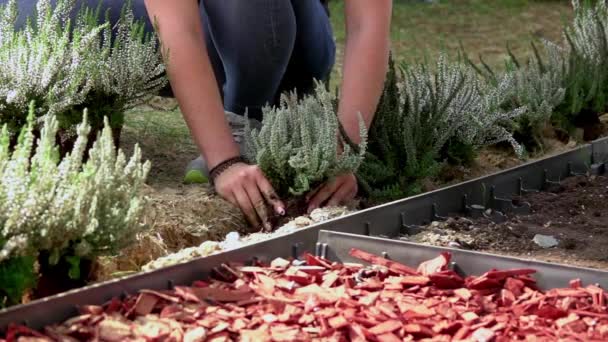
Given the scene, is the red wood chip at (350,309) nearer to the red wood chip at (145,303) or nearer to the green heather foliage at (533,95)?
the red wood chip at (145,303)

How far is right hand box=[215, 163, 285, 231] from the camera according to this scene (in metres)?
2.59

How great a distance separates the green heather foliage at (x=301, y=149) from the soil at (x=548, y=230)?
0.96 ft

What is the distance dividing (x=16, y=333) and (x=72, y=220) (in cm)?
25

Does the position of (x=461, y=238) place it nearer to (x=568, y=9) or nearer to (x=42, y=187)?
(x=42, y=187)

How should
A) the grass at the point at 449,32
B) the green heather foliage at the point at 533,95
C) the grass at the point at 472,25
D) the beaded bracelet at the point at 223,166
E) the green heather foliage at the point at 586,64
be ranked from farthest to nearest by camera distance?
the grass at the point at 472,25 → the grass at the point at 449,32 → the green heather foliage at the point at 586,64 → the green heather foliage at the point at 533,95 → the beaded bracelet at the point at 223,166

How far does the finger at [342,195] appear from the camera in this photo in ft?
8.68

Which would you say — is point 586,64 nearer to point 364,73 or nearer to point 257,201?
point 364,73

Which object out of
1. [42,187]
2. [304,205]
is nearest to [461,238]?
[304,205]

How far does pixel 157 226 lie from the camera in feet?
8.37

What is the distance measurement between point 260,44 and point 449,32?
4182mm

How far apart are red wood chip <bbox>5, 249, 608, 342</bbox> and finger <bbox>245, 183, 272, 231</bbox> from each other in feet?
1.99

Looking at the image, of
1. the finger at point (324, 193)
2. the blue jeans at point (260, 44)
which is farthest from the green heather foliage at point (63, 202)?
the blue jeans at point (260, 44)

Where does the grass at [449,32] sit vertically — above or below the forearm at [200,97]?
above

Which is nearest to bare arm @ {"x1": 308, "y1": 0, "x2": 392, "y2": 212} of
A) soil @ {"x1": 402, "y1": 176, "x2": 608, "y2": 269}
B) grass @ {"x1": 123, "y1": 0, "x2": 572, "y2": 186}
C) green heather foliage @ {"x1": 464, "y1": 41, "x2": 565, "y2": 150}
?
soil @ {"x1": 402, "y1": 176, "x2": 608, "y2": 269}
